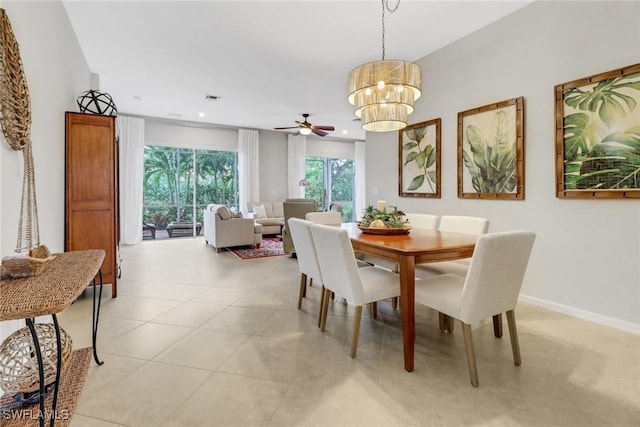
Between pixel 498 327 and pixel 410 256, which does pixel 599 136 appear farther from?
pixel 410 256

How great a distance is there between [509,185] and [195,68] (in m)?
4.30

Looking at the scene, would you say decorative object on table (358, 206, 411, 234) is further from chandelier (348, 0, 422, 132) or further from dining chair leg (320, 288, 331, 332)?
chandelier (348, 0, 422, 132)

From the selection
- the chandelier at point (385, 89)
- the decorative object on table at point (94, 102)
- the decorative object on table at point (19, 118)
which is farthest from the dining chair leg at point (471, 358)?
the decorative object on table at point (94, 102)

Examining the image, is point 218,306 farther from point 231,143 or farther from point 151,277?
point 231,143

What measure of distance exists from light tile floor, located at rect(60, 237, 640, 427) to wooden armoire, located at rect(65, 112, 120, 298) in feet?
2.04

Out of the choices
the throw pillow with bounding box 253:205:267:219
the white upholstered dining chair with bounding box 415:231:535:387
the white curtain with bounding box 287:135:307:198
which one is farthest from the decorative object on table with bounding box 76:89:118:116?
the white curtain with bounding box 287:135:307:198

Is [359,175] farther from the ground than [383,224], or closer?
farther from the ground

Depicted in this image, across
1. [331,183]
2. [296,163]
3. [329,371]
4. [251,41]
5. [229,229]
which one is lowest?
[329,371]

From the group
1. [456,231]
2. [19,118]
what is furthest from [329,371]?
[19,118]

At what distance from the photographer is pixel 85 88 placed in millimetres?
3910

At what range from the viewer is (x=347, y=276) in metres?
1.98

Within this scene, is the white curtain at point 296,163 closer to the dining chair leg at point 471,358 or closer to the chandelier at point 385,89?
the chandelier at point 385,89

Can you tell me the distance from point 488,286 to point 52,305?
1.94 metres

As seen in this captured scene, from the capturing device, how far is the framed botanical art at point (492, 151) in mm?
3014
